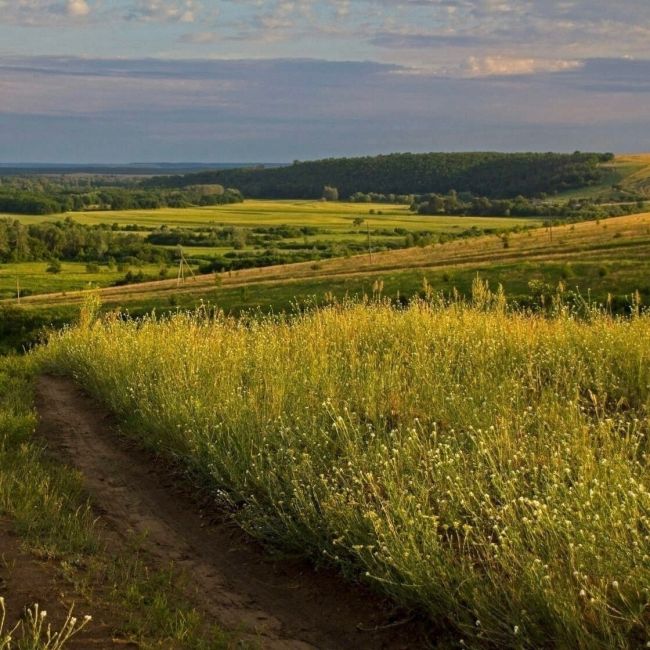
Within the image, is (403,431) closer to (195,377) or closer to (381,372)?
(381,372)

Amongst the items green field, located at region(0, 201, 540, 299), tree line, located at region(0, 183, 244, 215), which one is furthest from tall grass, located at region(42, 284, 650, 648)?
tree line, located at region(0, 183, 244, 215)

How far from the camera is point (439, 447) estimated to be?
192 inches

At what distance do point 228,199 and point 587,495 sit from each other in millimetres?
148250

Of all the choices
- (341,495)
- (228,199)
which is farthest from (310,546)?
(228,199)

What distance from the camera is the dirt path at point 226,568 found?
4.14m

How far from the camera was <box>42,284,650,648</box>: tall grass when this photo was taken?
3.72m

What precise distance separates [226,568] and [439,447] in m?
1.46

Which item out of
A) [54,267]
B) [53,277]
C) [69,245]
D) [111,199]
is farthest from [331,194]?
[53,277]

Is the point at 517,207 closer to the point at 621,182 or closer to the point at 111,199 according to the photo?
the point at 621,182

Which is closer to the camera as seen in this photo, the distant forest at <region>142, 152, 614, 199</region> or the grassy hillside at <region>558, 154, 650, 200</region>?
the grassy hillside at <region>558, 154, 650, 200</region>

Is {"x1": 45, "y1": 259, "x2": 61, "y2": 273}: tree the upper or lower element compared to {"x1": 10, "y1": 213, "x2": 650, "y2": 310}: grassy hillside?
lower

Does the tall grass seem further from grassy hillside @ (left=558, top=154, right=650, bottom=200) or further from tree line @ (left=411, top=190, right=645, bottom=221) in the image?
grassy hillside @ (left=558, top=154, right=650, bottom=200)

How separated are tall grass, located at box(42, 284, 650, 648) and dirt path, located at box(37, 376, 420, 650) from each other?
16cm

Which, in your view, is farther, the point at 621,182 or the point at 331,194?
the point at 331,194
